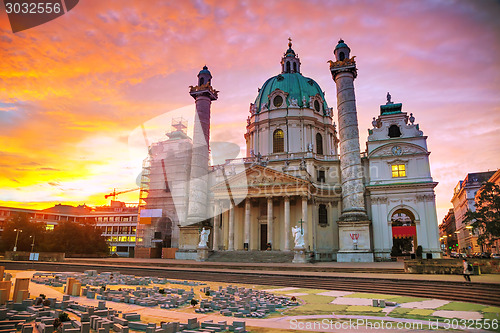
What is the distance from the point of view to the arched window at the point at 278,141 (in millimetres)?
50406

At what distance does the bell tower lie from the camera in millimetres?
35469

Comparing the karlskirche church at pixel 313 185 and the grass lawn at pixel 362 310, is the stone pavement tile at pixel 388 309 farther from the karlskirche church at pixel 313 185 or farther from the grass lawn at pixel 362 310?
the karlskirche church at pixel 313 185

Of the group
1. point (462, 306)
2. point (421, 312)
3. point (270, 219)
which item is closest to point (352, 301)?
point (421, 312)

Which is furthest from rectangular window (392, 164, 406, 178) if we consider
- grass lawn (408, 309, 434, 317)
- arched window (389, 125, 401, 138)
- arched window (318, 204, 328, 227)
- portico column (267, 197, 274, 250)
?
grass lawn (408, 309, 434, 317)

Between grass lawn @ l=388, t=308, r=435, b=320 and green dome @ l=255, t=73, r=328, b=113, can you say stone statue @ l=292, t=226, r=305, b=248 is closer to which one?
grass lawn @ l=388, t=308, r=435, b=320

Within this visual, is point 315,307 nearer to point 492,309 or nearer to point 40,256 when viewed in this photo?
point 492,309

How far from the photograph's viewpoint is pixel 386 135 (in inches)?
1693

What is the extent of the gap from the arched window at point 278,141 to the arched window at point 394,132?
15.5 meters

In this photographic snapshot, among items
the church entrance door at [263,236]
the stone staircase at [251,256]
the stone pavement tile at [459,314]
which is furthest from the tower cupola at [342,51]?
the stone pavement tile at [459,314]

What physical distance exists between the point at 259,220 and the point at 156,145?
86.7ft

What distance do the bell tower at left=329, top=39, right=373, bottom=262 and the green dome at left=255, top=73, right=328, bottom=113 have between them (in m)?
13.3

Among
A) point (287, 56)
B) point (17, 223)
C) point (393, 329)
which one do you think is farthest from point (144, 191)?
point (393, 329)

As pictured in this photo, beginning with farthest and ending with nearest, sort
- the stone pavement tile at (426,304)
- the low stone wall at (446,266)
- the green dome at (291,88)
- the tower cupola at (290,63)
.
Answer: the tower cupola at (290,63)
the green dome at (291,88)
the low stone wall at (446,266)
the stone pavement tile at (426,304)

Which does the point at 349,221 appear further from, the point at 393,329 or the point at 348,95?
the point at 393,329
